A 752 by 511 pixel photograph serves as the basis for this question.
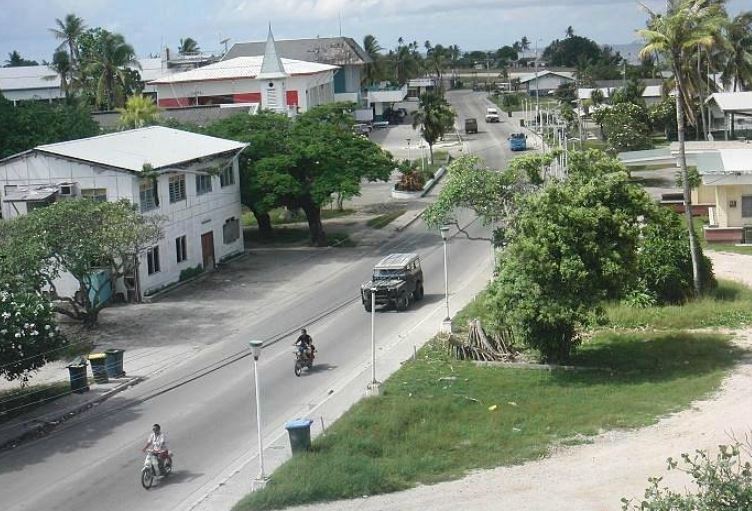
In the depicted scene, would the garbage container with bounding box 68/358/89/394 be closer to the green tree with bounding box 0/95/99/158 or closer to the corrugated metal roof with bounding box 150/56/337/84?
the green tree with bounding box 0/95/99/158

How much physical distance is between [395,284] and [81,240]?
35.2 ft

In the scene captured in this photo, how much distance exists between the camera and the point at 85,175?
4303 cm

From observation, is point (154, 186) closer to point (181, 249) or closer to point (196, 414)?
point (181, 249)

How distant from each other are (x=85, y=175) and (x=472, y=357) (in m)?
19.1

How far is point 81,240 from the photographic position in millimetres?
36531

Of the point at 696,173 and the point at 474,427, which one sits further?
the point at 696,173

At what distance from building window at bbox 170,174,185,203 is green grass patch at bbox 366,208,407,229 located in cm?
1438

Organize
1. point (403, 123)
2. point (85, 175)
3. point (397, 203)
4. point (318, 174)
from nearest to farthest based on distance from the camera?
point (85, 175), point (318, 174), point (397, 203), point (403, 123)

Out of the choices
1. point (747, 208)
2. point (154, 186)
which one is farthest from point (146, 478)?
point (747, 208)

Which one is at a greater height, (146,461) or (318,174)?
(318,174)

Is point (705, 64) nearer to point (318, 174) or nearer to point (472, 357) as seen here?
point (318, 174)

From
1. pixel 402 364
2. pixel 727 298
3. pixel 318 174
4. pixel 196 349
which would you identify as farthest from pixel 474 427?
pixel 318 174

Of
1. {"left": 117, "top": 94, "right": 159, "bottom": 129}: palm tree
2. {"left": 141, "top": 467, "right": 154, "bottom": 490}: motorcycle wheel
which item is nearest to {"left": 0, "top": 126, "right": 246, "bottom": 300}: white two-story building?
{"left": 117, "top": 94, "right": 159, "bottom": 129}: palm tree

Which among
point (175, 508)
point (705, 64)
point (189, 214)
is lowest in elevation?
point (175, 508)
